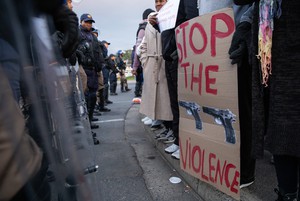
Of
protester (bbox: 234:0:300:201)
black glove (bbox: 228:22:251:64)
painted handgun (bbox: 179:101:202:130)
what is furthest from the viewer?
painted handgun (bbox: 179:101:202:130)

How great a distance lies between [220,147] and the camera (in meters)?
1.97

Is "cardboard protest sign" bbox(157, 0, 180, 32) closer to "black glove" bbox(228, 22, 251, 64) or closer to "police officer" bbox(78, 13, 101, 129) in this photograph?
"black glove" bbox(228, 22, 251, 64)

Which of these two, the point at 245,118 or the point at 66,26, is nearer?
the point at 66,26

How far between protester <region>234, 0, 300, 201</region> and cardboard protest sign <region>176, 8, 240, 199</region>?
0.25 meters

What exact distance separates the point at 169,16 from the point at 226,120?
45.8 inches

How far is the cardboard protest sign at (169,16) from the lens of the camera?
256 centimetres

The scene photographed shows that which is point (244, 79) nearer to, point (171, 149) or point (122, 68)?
point (171, 149)

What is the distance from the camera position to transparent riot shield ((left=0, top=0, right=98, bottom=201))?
2.56ft

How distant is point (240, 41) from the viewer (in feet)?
5.67

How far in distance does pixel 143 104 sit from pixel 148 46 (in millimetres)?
689

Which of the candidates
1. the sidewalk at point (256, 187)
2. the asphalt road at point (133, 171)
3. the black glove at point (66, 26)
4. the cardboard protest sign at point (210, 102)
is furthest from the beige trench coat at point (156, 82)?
the black glove at point (66, 26)

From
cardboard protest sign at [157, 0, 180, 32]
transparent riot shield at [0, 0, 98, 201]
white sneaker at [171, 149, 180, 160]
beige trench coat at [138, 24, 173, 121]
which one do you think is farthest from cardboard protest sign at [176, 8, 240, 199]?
transparent riot shield at [0, 0, 98, 201]

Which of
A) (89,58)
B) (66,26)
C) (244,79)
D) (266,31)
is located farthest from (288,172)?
(89,58)

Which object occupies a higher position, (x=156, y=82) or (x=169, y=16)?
(x=169, y=16)
